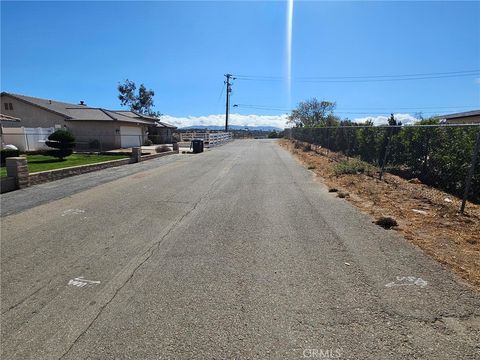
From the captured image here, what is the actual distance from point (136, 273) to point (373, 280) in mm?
3027

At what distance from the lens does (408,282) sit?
404cm

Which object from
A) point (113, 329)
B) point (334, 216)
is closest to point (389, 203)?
point (334, 216)

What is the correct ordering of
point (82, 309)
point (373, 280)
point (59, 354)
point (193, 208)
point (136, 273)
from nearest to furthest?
point (59, 354)
point (82, 309)
point (373, 280)
point (136, 273)
point (193, 208)

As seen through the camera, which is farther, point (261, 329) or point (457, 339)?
point (261, 329)

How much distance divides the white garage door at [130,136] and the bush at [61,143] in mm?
11987

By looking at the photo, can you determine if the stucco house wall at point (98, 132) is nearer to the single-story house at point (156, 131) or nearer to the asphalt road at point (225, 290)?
the single-story house at point (156, 131)

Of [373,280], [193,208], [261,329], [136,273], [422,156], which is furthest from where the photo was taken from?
[422,156]

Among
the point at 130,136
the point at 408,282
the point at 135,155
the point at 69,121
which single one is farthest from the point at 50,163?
the point at 130,136

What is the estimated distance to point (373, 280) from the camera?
4.11 m

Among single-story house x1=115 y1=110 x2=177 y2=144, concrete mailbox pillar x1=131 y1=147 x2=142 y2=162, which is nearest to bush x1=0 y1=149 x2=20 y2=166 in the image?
concrete mailbox pillar x1=131 y1=147 x2=142 y2=162

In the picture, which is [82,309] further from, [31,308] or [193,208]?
[193,208]

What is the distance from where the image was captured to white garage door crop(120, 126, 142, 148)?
32531mm

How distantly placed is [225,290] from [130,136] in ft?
107

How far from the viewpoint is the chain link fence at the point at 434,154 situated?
8.84 metres
